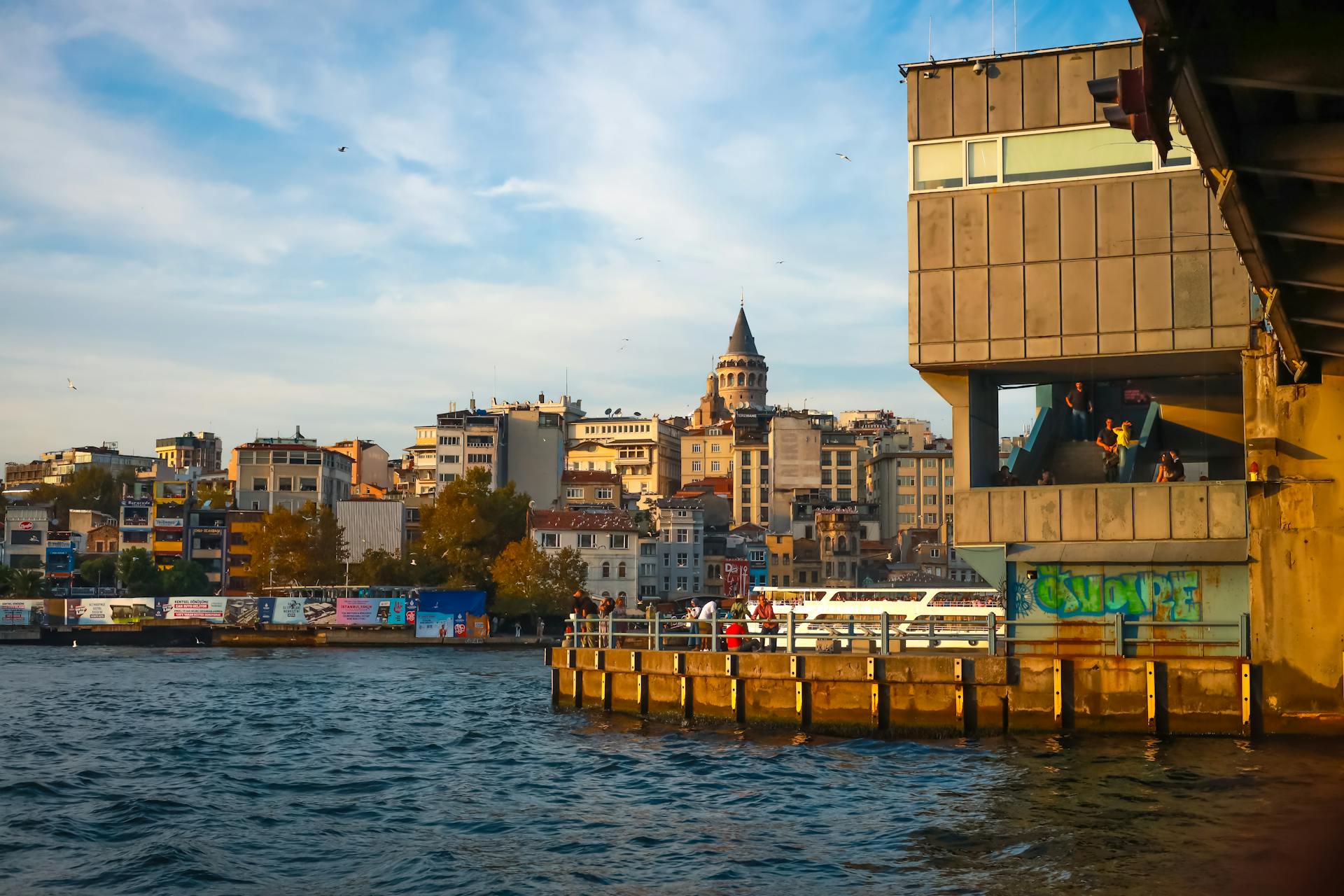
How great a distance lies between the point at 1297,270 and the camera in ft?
61.0

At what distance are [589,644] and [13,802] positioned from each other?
54.5ft

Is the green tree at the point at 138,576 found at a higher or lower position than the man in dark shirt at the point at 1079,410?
lower

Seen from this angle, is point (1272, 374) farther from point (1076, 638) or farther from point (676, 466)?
point (676, 466)

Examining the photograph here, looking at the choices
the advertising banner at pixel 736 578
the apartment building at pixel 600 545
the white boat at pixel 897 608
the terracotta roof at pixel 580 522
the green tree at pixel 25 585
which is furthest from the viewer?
the advertising banner at pixel 736 578

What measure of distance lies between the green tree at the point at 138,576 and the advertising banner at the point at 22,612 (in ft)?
50.9

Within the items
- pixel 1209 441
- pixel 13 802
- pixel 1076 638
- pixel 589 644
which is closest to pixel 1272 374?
pixel 1076 638

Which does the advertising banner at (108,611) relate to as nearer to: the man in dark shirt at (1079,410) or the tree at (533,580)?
the tree at (533,580)

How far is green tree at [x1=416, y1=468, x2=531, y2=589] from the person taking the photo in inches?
4321

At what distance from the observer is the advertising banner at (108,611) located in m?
101

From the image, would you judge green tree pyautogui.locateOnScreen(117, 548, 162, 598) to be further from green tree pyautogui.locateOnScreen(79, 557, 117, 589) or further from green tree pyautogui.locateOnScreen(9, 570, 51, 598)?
green tree pyautogui.locateOnScreen(79, 557, 117, 589)

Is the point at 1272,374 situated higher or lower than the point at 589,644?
higher

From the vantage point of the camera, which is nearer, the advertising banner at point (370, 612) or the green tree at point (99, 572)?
the advertising banner at point (370, 612)

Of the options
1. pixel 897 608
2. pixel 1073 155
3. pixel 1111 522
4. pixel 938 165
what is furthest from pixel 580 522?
pixel 1111 522

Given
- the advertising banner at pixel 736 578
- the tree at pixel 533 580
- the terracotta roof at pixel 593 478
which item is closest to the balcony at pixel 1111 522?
the tree at pixel 533 580
